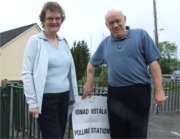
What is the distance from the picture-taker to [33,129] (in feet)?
17.6

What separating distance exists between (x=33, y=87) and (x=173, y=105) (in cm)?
838

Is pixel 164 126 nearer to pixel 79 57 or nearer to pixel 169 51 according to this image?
pixel 79 57

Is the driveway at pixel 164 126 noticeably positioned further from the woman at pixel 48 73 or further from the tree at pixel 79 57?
the tree at pixel 79 57

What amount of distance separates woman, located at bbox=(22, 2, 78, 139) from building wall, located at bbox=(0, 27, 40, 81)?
33.4 metres

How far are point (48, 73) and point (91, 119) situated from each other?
37.2 inches

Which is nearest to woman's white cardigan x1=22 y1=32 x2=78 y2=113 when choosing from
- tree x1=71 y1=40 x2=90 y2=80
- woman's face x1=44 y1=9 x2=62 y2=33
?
woman's face x1=44 y1=9 x2=62 y2=33

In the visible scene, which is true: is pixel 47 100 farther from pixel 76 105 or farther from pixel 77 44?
pixel 77 44

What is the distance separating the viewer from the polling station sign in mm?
3738

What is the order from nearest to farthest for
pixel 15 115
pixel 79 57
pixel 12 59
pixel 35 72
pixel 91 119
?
pixel 35 72 → pixel 91 119 → pixel 15 115 → pixel 12 59 → pixel 79 57

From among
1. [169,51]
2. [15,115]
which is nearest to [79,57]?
[15,115]

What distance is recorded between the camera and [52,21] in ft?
10.5

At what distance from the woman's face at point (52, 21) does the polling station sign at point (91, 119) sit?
3.18 feet

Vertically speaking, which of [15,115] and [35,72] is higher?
[35,72]

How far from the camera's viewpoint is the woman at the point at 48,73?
3064 millimetres
